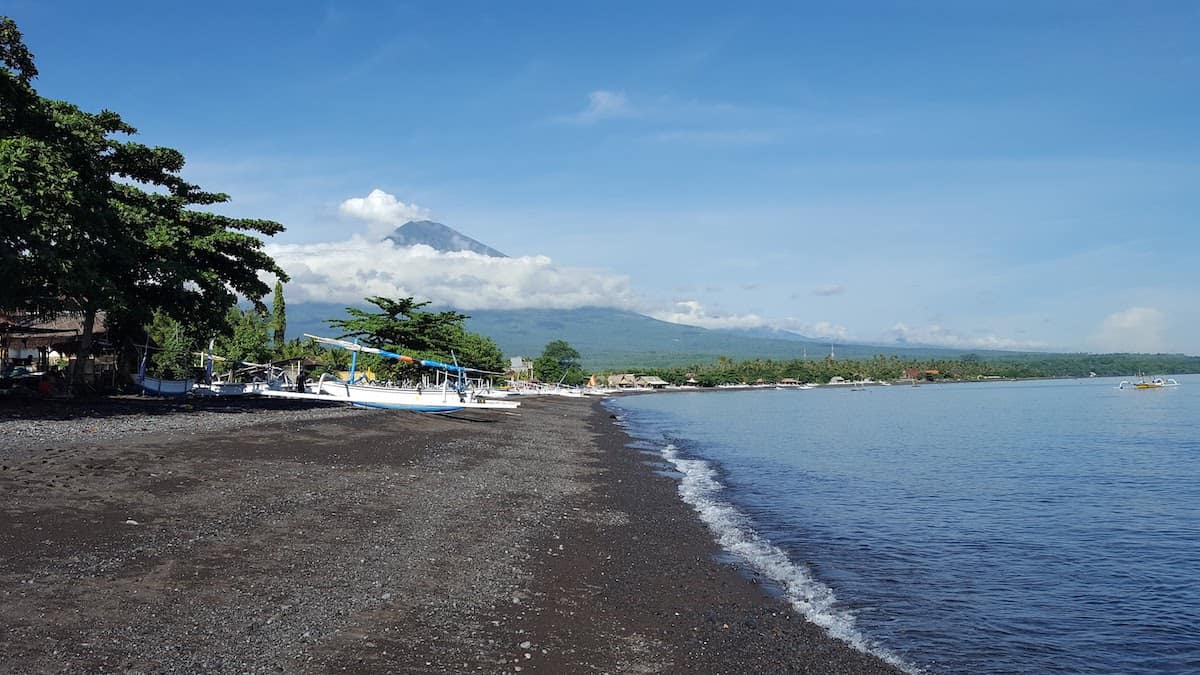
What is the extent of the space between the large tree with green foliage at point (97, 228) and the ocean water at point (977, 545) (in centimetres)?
2057

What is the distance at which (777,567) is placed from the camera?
14844mm

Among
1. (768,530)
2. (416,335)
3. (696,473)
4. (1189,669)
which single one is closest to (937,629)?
(1189,669)

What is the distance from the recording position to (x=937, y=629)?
11.5m

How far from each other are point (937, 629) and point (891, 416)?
69.9 meters

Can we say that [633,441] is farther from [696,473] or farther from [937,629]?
[937,629]

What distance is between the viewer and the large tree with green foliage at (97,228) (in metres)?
22.4

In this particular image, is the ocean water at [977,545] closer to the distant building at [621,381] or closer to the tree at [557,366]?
the tree at [557,366]

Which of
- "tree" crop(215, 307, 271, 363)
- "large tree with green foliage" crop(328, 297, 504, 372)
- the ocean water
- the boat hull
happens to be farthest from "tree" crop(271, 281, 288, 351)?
the ocean water

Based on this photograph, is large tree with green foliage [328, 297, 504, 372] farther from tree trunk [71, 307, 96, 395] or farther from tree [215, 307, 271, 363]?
tree trunk [71, 307, 96, 395]

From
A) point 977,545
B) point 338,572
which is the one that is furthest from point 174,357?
point 977,545

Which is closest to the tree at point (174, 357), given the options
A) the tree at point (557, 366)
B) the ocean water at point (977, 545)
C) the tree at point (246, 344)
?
the tree at point (246, 344)

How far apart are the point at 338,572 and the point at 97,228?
21.2 m

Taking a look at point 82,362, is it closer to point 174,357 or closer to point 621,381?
point 174,357

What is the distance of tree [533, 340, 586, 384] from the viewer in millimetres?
155750
